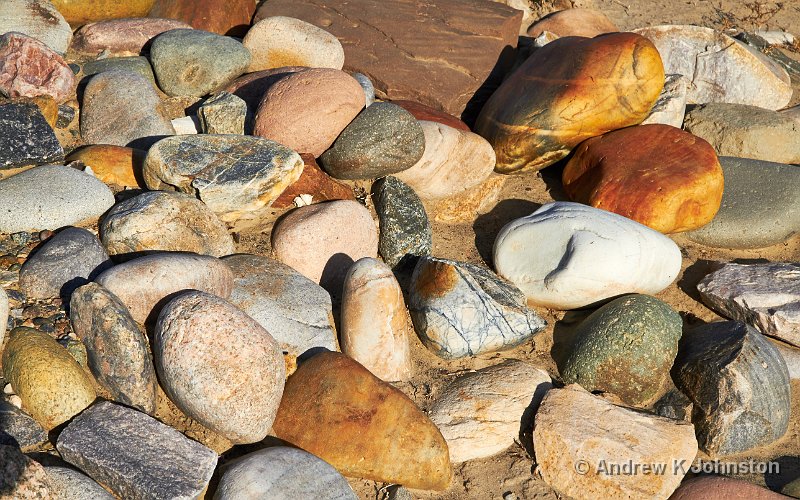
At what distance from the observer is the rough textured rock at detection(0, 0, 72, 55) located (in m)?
5.26

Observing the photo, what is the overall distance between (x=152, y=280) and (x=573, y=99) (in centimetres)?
296

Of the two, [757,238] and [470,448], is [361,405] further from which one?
[757,238]

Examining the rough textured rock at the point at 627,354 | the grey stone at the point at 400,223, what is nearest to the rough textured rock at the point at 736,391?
the rough textured rock at the point at 627,354

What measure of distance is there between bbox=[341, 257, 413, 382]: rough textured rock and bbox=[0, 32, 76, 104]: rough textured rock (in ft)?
8.06

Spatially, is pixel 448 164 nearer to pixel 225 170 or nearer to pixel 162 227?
pixel 225 170

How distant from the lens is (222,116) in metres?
4.76

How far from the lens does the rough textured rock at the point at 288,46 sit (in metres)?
5.48

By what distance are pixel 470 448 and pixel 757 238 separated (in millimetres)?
2566

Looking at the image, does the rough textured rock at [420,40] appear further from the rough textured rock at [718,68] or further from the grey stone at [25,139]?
the grey stone at [25,139]

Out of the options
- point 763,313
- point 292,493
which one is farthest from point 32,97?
point 763,313

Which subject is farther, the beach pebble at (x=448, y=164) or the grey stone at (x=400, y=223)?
the beach pebble at (x=448, y=164)

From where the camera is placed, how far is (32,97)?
4.75 metres

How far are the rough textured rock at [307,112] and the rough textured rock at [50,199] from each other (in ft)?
3.47

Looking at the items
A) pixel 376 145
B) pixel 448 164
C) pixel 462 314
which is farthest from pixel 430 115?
pixel 462 314
